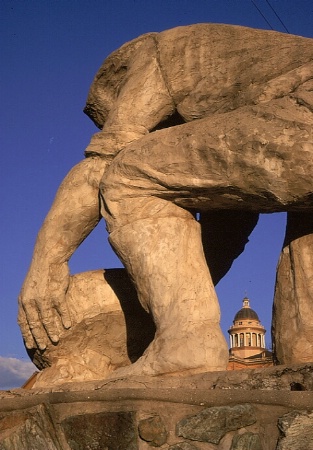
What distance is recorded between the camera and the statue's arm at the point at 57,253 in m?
5.76

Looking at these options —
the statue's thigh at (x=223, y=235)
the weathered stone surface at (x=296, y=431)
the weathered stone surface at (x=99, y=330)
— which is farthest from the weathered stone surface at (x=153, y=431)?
the statue's thigh at (x=223, y=235)

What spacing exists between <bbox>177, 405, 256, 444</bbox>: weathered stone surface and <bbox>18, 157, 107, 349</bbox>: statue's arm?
77.3 inches

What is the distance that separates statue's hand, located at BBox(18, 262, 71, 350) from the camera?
575 cm

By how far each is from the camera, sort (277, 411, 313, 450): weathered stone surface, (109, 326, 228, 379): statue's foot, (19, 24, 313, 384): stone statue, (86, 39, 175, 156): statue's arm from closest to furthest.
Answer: (277, 411, 313, 450): weathered stone surface, (109, 326, 228, 379): statue's foot, (19, 24, 313, 384): stone statue, (86, 39, 175, 156): statue's arm

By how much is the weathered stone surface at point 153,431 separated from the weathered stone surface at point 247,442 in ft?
1.17

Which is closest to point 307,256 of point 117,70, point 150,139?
point 150,139

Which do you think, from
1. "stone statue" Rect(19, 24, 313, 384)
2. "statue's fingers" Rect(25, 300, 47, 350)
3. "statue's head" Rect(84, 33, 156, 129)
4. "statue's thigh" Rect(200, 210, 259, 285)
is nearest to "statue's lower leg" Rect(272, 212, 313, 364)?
"stone statue" Rect(19, 24, 313, 384)

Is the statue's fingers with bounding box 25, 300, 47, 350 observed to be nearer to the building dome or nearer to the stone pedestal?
the stone pedestal

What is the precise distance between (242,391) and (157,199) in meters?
1.65

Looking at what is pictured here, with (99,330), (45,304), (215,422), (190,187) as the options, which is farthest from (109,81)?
(215,422)

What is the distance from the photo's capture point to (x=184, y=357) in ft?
15.4

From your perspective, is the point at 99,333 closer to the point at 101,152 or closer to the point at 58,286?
the point at 58,286

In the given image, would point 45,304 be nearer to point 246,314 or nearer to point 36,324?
point 36,324

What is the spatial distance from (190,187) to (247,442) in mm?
1772
